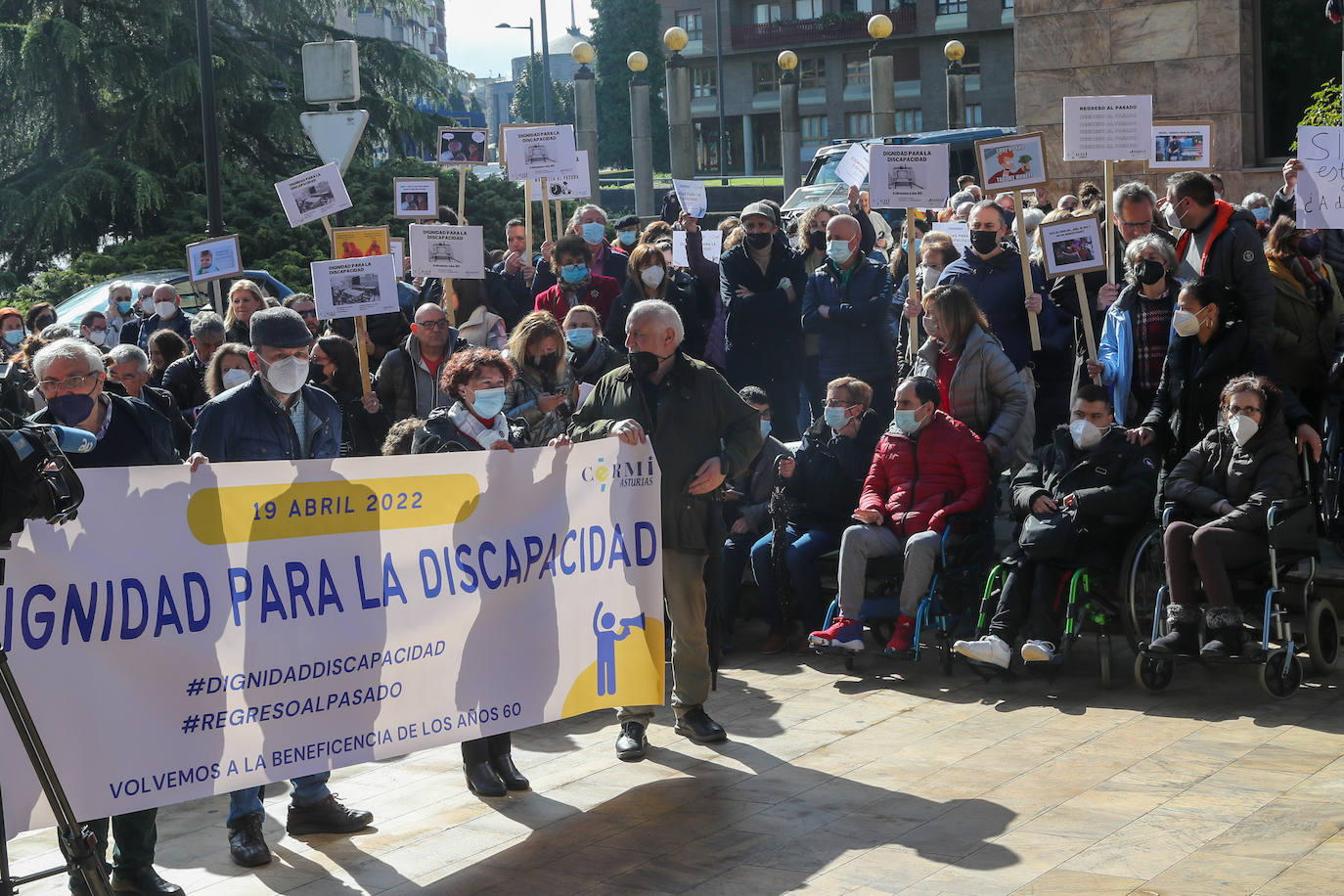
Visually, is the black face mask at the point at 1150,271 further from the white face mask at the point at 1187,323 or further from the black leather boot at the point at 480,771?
the black leather boot at the point at 480,771

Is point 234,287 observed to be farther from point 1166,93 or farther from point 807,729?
point 1166,93

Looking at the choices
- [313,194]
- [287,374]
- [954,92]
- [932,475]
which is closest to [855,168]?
[313,194]

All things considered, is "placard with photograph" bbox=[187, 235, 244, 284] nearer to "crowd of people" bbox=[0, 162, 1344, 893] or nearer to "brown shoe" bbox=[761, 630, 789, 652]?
"crowd of people" bbox=[0, 162, 1344, 893]

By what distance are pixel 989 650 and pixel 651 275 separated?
4137mm

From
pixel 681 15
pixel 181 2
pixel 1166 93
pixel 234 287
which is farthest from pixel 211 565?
pixel 681 15

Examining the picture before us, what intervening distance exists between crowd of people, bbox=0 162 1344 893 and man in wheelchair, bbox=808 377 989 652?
0.05 feet

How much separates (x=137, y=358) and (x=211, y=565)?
3114 mm

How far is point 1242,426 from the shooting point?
773cm

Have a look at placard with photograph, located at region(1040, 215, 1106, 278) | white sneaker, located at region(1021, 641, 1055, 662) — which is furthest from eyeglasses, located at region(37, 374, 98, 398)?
placard with photograph, located at region(1040, 215, 1106, 278)

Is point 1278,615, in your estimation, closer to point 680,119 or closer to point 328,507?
point 328,507

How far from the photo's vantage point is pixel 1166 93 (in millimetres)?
18047

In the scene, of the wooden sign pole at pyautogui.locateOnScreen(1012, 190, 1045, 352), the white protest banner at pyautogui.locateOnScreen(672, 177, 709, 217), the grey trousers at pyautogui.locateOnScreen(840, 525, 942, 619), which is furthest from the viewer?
the white protest banner at pyautogui.locateOnScreen(672, 177, 709, 217)

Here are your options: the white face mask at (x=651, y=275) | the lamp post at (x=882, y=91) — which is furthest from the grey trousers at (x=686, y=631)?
the lamp post at (x=882, y=91)

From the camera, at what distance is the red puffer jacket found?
8688mm
